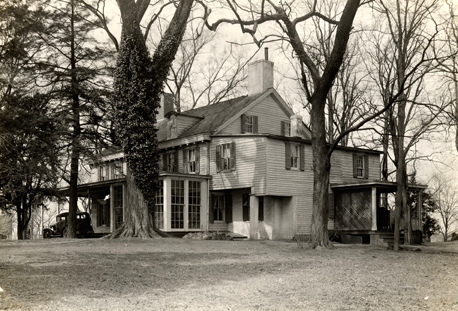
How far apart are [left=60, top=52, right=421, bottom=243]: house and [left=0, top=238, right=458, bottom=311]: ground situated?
11.9m

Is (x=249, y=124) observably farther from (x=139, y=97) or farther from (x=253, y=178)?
(x=139, y=97)

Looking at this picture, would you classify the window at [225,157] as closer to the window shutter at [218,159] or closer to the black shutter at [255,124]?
the window shutter at [218,159]

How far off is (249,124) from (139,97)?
34.5ft

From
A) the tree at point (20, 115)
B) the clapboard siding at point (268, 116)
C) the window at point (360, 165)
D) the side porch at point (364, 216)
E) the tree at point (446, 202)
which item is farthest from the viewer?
the tree at point (446, 202)

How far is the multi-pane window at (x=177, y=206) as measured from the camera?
27719 millimetres

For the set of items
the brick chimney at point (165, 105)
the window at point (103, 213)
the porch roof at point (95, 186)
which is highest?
the brick chimney at point (165, 105)

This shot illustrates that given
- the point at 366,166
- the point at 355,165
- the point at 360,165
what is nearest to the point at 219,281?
the point at 355,165

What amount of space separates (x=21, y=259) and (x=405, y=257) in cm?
1125

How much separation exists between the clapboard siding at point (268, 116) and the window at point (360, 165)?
16.9 feet

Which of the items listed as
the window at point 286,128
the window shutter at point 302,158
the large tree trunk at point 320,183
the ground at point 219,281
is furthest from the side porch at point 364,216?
the ground at point 219,281

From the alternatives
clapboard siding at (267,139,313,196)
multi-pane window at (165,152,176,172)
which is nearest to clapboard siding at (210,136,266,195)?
clapboard siding at (267,139,313,196)

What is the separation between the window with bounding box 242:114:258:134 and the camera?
31359 millimetres

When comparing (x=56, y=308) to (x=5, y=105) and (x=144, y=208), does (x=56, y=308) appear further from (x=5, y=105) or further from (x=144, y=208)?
(x=144, y=208)

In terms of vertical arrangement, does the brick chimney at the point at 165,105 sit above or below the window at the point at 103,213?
above
